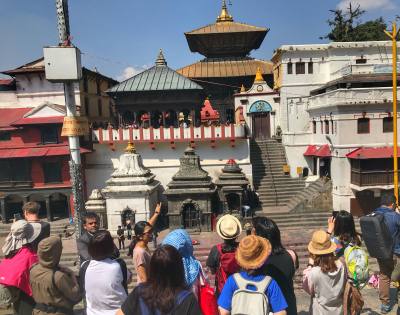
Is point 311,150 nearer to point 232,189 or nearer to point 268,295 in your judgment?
point 232,189

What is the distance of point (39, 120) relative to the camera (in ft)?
75.4

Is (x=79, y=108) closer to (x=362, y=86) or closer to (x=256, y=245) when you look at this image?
(x=362, y=86)

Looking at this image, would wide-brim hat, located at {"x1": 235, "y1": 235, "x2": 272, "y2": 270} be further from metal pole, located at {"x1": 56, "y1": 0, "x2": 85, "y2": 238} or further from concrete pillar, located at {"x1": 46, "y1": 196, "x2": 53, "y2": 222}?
concrete pillar, located at {"x1": 46, "y1": 196, "x2": 53, "y2": 222}

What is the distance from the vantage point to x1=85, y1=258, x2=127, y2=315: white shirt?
4.19 metres

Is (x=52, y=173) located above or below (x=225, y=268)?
below

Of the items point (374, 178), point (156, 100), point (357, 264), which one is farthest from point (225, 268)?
point (156, 100)

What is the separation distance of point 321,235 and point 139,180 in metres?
16.4

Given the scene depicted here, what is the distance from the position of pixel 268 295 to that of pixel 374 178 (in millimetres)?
18973

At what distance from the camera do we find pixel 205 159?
24.3 m

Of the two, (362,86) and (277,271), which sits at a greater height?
(362,86)

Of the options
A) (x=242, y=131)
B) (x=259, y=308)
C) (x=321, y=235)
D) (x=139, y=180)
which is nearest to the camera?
(x=259, y=308)

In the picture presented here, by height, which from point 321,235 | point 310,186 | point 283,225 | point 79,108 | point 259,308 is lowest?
point 283,225

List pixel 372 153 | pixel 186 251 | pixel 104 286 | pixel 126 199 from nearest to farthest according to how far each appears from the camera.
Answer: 1. pixel 186 251
2. pixel 104 286
3. pixel 126 199
4. pixel 372 153

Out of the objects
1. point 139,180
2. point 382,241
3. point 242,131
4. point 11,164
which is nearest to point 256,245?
point 382,241
